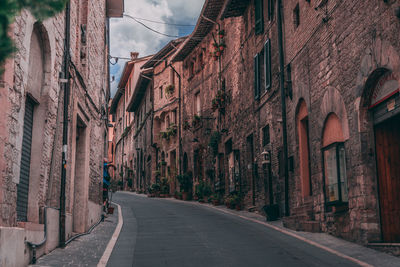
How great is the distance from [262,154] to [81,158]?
21.0 feet

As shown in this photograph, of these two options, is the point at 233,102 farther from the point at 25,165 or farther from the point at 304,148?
the point at 25,165

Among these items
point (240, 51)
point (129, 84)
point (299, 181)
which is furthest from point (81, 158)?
point (129, 84)

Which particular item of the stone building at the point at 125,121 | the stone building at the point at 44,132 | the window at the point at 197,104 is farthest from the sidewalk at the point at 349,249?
the stone building at the point at 125,121

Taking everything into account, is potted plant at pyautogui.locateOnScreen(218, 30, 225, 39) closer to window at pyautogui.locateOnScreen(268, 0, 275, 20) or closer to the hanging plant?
the hanging plant

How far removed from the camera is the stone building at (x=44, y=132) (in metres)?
7.21

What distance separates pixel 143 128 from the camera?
43.0 metres

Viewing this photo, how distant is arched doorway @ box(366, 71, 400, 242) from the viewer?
9.74 m

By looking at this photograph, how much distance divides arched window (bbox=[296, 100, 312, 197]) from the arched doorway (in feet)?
14.9

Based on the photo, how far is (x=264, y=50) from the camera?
733 inches

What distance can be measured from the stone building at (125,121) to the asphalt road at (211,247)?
30.0 meters

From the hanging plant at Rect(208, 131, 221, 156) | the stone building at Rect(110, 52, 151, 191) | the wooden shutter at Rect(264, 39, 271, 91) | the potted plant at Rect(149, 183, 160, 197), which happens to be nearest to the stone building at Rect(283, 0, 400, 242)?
the wooden shutter at Rect(264, 39, 271, 91)

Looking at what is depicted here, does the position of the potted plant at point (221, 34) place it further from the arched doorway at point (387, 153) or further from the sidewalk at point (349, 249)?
the arched doorway at point (387, 153)

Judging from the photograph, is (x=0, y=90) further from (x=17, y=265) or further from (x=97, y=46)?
(x=97, y=46)

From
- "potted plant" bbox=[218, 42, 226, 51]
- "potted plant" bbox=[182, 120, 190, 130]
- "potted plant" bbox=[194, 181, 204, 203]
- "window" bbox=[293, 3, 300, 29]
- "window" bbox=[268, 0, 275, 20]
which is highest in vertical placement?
"potted plant" bbox=[218, 42, 226, 51]
